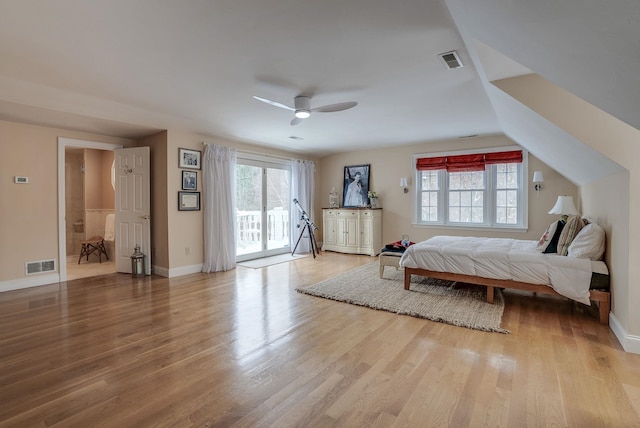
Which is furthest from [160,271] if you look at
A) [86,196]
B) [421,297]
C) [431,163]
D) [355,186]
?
[431,163]

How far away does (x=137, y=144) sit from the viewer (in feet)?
18.2

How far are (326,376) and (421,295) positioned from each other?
2119 mm

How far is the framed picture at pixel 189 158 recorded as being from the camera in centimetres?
512

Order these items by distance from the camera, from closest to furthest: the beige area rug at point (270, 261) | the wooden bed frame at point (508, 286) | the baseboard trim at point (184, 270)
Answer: the wooden bed frame at point (508, 286) < the baseboard trim at point (184, 270) < the beige area rug at point (270, 261)

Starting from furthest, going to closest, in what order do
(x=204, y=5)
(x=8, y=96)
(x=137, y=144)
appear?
(x=137, y=144) → (x=8, y=96) → (x=204, y=5)

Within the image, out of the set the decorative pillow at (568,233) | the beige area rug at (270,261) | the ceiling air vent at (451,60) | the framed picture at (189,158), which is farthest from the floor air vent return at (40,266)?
the decorative pillow at (568,233)

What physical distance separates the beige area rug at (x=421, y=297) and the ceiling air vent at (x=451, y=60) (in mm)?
2429

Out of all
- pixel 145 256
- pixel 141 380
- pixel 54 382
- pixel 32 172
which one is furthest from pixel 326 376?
pixel 32 172

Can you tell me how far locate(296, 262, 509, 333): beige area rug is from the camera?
314cm

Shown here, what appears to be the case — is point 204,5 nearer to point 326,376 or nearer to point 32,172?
point 326,376

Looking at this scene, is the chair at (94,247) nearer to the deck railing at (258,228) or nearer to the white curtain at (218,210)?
the white curtain at (218,210)

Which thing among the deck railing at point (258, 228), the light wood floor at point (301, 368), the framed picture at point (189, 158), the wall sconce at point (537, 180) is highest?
the framed picture at point (189, 158)

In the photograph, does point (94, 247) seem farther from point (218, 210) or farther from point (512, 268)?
point (512, 268)

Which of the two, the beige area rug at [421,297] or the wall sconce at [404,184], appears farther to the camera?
the wall sconce at [404,184]
